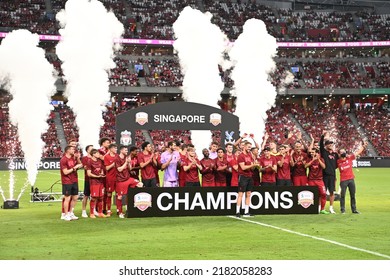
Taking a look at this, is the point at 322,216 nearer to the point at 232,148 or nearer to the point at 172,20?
the point at 232,148

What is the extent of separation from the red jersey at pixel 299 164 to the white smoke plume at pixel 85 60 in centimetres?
1424

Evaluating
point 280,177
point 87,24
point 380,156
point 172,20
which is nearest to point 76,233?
point 280,177

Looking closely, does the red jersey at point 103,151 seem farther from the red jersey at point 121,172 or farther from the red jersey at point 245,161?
the red jersey at point 245,161

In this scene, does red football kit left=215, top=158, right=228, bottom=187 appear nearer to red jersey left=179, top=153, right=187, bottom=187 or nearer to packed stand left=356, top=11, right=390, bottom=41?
red jersey left=179, top=153, right=187, bottom=187

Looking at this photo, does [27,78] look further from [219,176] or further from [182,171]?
[219,176]

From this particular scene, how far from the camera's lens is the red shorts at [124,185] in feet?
61.1

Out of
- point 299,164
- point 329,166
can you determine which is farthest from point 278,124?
point 299,164

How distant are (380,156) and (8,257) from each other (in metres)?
51.2

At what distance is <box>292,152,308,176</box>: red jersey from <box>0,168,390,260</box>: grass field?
4.52ft

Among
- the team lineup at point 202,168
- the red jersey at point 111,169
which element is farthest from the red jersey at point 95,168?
the red jersey at point 111,169

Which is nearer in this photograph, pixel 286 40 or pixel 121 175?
pixel 121 175

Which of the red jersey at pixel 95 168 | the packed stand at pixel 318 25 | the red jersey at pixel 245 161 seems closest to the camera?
the red jersey at pixel 245 161

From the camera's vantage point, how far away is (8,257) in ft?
39.8

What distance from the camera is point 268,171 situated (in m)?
19.1
